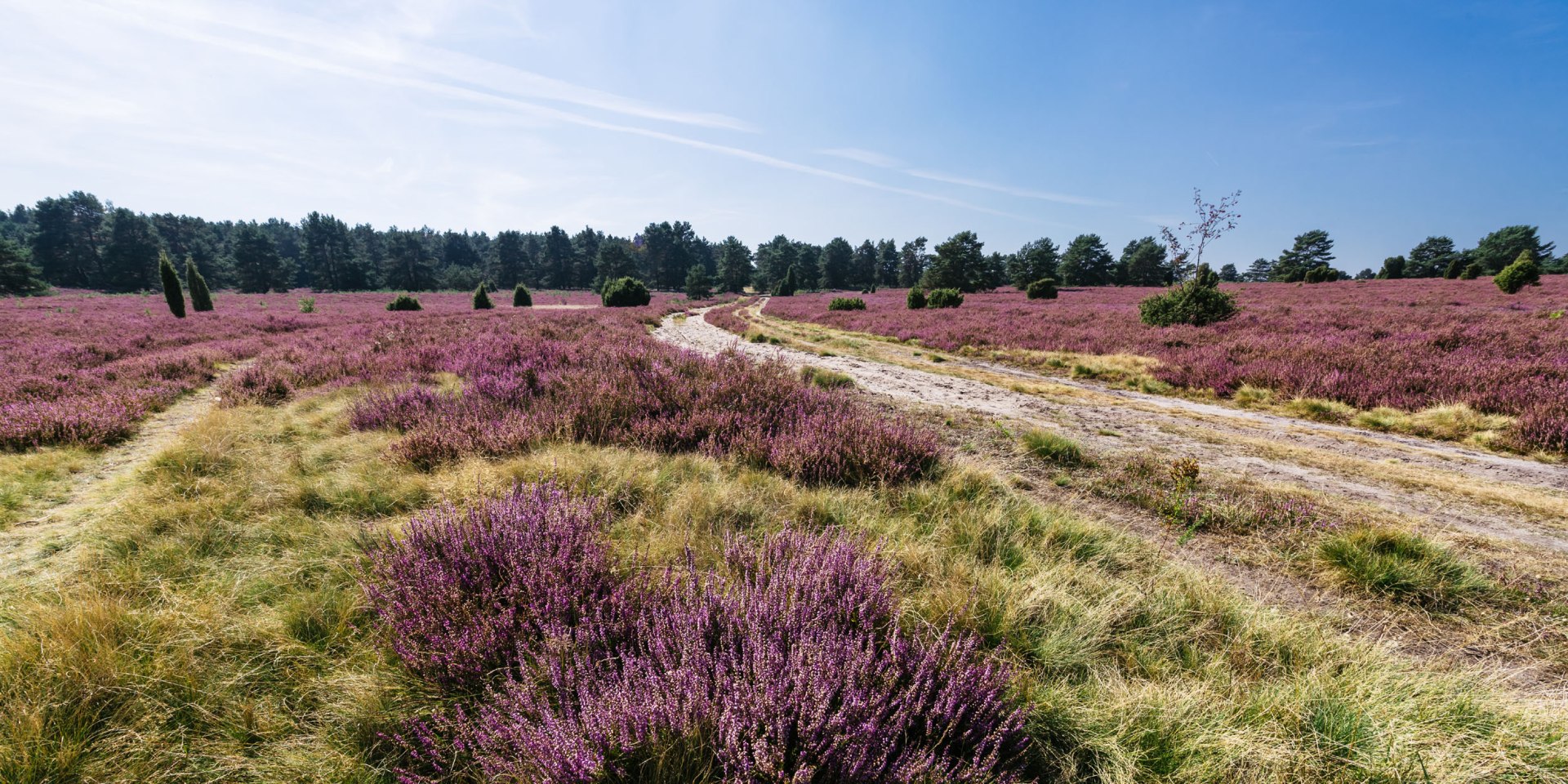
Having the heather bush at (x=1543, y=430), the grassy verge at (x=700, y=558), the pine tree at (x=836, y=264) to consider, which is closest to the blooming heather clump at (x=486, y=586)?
the grassy verge at (x=700, y=558)

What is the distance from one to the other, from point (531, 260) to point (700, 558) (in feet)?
353

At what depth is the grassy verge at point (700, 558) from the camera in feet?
5.64

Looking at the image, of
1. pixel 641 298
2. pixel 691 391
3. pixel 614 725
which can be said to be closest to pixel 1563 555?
pixel 614 725

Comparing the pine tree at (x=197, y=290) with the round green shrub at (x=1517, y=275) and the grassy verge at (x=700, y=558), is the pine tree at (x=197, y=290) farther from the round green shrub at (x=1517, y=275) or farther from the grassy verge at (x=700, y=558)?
the round green shrub at (x=1517, y=275)

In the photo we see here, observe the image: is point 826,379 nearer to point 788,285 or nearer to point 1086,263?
point 788,285

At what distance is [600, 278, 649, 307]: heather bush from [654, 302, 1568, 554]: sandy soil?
101ft

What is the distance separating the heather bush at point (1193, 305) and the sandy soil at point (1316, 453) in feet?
34.2

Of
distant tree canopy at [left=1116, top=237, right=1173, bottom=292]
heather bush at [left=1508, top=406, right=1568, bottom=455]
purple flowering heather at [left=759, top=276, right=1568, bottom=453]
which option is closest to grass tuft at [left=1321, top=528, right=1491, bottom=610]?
heather bush at [left=1508, top=406, right=1568, bottom=455]

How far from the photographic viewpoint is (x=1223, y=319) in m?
17.9

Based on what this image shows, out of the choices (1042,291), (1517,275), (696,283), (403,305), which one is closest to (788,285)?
(696,283)

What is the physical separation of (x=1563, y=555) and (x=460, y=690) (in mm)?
6995

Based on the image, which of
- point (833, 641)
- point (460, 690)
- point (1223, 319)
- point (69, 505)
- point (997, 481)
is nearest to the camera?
point (833, 641)

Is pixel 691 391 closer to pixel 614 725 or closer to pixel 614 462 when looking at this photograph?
pixel 614 462

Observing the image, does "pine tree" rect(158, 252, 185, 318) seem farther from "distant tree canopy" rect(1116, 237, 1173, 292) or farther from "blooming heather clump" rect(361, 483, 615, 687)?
"distant tree canopy" rect(1116, 237, 1173, 292)
